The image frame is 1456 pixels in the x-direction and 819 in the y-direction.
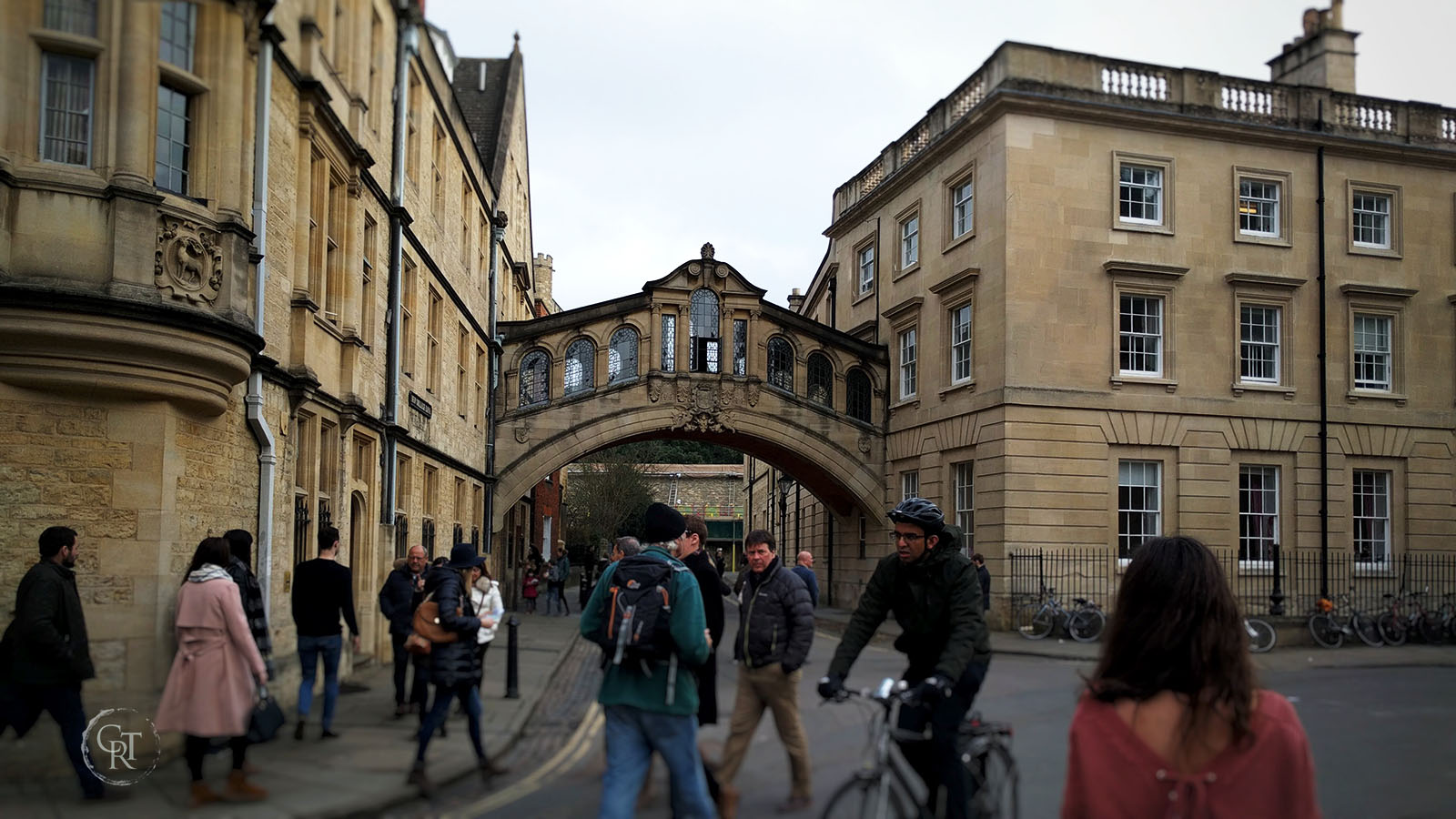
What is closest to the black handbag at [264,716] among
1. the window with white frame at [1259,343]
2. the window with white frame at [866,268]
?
the window with white frame at [1259,343]

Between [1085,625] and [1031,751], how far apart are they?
46.7ft

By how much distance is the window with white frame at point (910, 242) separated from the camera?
102 feet

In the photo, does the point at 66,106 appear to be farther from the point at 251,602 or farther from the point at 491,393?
the point at 491,393

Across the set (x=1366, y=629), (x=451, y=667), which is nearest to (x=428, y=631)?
(x=451, y=667)

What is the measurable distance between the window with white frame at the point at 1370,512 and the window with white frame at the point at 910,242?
36.9 ft

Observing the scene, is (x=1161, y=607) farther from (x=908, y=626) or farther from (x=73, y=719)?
(x=73, y=719)

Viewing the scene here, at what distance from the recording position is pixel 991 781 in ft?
20.9

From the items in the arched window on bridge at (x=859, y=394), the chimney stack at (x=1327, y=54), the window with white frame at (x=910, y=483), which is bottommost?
the window with white frame at (x=910, y=483)

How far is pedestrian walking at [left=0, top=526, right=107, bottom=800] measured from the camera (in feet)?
25.4

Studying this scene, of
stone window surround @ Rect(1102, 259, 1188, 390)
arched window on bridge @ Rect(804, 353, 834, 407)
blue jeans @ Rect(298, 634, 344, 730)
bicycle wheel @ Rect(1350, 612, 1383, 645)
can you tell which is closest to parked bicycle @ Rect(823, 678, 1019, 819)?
blue jeans @ Rect(298, 634, 344, 730)

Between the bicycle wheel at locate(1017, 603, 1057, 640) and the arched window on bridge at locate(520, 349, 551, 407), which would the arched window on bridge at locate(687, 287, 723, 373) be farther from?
the bicycle wheel at locate(1017, 603, 1057, 640)

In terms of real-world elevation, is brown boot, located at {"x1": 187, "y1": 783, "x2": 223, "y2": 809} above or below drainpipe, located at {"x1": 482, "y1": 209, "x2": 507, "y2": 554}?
below

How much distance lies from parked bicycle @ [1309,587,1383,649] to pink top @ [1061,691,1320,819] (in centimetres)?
2282

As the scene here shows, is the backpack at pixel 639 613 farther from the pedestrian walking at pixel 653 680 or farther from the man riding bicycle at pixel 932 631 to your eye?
the man riding bicycle at pixel 932 631
